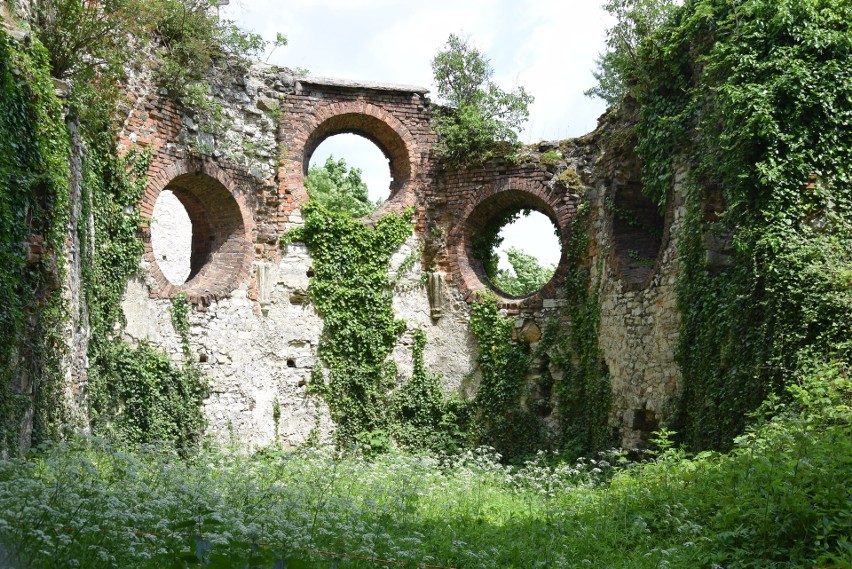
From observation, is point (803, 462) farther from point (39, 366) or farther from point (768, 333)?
point (39, 366)

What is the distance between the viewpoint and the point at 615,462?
10.2 metres

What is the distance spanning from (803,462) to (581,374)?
19.6ft

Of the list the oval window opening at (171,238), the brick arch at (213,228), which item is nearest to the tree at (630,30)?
the brick arch at (213,228)

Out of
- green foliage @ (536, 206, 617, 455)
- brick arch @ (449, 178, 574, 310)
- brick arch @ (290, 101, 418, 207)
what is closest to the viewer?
green foliage @ (536, 206, 617, 455)

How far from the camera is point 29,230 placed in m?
6.75

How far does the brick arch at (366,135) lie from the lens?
40.4ft

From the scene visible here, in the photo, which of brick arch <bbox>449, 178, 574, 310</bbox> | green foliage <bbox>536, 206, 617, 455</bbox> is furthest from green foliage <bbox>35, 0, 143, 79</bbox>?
green foliage <bbox>536, 206, 617, 455</bbox>

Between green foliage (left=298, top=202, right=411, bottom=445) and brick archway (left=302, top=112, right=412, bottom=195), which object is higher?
brick archway (left=302, top=112, right=412, bottom=195)

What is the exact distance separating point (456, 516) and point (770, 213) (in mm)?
4310

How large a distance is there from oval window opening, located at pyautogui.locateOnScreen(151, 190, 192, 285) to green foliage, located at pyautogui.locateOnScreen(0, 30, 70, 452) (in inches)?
532

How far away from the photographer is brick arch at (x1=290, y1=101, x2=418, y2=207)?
40.4ft

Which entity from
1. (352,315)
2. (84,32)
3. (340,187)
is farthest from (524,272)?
(84,32)

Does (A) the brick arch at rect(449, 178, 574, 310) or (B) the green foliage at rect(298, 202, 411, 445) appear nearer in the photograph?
(B) the green foliage at rect(298, 202, 411, 445)

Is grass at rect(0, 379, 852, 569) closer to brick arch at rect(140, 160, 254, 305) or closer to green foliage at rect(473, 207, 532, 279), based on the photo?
brick arch at rect(140, 160, 254, 305)
